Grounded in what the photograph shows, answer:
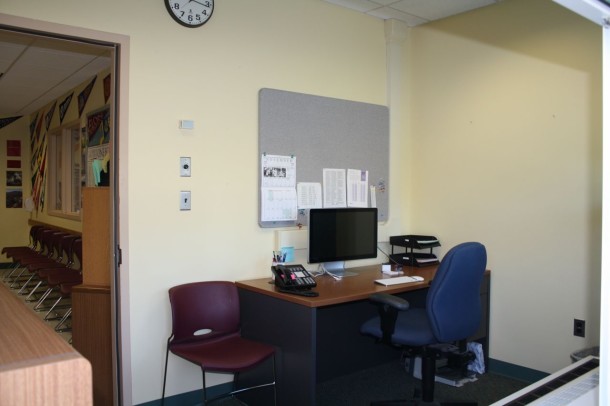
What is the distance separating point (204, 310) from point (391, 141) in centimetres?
223

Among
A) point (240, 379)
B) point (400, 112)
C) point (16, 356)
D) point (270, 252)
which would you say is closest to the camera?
point (16, 356)

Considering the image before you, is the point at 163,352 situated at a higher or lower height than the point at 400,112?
lower

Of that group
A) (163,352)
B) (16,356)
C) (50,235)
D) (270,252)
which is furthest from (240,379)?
(50,235)

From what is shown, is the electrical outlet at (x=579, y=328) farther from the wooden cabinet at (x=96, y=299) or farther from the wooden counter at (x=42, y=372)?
the wooden counter at (x=42, y=372)

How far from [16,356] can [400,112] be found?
4.06 metres

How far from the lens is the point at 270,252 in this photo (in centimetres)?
357

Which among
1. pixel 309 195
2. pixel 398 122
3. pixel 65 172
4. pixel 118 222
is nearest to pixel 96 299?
pixel 118 222

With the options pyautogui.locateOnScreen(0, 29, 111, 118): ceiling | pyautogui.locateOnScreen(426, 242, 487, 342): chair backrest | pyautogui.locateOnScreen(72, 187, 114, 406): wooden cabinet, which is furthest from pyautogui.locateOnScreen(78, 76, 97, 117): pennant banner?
pyautogui.locateOnScreen(426, 242, 487, 342): chair backrest

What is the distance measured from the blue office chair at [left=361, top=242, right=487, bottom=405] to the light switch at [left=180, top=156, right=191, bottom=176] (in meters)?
1.42

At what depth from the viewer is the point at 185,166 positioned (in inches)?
125

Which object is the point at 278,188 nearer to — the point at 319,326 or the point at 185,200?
the point at 185,200

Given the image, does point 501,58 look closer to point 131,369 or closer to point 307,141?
point 307,141

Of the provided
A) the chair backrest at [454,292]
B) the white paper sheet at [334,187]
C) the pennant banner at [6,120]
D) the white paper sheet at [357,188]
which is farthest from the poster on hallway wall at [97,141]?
the pennant banner at [6,120]

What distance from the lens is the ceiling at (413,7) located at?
3.82 m
